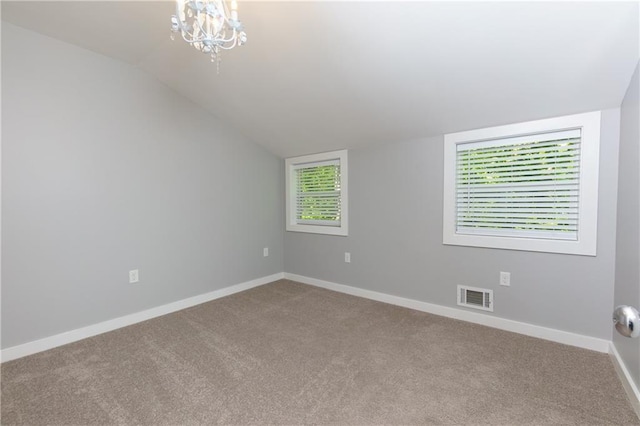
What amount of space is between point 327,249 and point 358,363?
184 centimetres

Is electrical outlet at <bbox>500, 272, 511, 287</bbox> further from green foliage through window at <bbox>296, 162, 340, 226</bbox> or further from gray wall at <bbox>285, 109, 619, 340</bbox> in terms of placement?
green foliage through window at <bbox>296, 162, 340, 226</bbox>

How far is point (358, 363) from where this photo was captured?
2.00m

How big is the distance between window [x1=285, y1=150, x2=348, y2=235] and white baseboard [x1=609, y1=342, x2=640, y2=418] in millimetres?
2395

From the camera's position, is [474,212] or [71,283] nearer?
[71,283]

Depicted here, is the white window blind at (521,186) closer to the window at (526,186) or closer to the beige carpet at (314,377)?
the window at (526,186)

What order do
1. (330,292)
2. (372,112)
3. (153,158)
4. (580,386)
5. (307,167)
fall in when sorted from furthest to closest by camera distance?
(307,167), (330,292), (153,158), (372,112), (580,386)


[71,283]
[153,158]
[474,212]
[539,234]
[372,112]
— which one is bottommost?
[71,283]

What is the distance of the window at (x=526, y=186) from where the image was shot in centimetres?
214

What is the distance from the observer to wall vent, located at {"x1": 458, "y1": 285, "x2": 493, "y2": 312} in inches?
102

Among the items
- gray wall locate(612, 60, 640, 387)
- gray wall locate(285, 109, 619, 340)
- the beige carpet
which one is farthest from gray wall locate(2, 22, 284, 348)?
gray wall locate(612, 60, 640, 387)

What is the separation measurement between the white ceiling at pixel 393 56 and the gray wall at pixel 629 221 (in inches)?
8.2

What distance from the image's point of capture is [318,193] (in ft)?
12.8

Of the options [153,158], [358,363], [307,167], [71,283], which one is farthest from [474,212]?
[71,283]

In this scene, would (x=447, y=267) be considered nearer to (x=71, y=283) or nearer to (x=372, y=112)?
(x=372, y=112)
